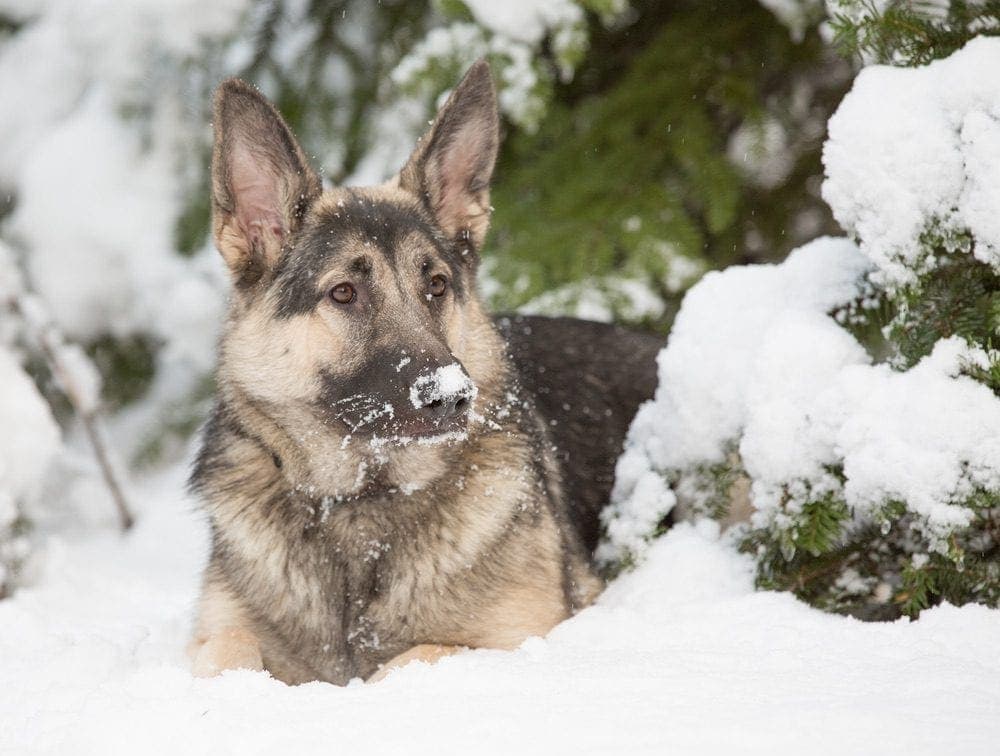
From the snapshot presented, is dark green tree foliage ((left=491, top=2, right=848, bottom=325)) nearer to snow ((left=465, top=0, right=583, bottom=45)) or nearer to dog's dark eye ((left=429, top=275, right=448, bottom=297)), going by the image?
snow ((left=465, top=0, right=583, bottom=45))

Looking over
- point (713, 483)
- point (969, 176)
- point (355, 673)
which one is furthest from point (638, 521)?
point (969, 176)

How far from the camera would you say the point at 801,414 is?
10.8ft

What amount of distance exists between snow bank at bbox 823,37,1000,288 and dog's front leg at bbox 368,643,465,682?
69.3 inches

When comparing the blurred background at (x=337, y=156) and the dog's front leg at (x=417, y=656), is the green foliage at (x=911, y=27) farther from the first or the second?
the dog's front leg at (x=417, y=656)

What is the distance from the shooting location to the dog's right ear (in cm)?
334

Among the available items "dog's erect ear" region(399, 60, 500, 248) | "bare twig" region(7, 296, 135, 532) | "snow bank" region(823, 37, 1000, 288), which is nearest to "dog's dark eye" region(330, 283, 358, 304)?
"dog's erect ear" region(399, 60, 500, 248)

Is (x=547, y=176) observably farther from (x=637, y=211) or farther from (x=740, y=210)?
(x=740, y=210)

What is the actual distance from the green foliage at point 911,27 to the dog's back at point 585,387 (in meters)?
1.76

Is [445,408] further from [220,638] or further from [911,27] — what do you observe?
[911,27]

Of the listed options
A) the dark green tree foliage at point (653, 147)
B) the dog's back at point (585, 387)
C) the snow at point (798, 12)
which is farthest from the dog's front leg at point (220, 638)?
the snow at point (798, 12)

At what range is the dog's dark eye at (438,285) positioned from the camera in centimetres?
359

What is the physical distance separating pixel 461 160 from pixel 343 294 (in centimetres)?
78

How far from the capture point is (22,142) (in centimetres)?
597

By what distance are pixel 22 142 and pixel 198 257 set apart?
3.93 feet
